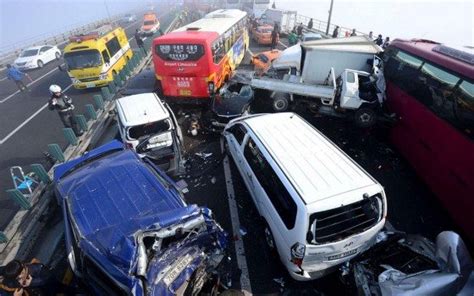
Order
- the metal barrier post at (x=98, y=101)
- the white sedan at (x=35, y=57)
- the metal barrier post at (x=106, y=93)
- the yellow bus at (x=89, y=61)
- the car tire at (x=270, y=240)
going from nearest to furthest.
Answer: the car tire at (x=270, y=240), the metal barrier post at (x=98, y=101), the metal barrier post at (x=106, y=93), the yellow bus at (x=89, y=61), the white sedan at (x=35, y=57)

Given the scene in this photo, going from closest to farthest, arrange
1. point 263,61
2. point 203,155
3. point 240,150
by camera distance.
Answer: point 240,150 < point 203,155 < point 263,61

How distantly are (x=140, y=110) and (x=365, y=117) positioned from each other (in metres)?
7.00

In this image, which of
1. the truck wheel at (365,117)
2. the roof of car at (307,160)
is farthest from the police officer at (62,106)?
the truck wheel at (365,117)

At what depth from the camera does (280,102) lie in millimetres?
10664

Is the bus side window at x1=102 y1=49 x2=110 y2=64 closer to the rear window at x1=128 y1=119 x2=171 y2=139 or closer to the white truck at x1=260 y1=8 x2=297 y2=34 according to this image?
the rear window at x1=128 y1=119 x2=171 y2=139

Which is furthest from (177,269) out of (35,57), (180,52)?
(35,57)

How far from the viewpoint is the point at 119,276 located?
3.83 meters

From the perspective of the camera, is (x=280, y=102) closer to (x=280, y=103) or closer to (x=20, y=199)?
(x=280, y=103)

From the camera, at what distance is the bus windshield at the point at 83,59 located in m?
14.2

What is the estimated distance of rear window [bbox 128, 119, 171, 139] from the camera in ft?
24.7

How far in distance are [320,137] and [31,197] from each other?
299 inches

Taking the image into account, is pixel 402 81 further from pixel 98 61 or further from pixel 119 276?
pixel 98 61

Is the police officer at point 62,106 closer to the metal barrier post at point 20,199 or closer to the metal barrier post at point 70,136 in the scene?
the metal barrier post at point 70,136

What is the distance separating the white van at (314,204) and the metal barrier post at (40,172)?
19.6ft
